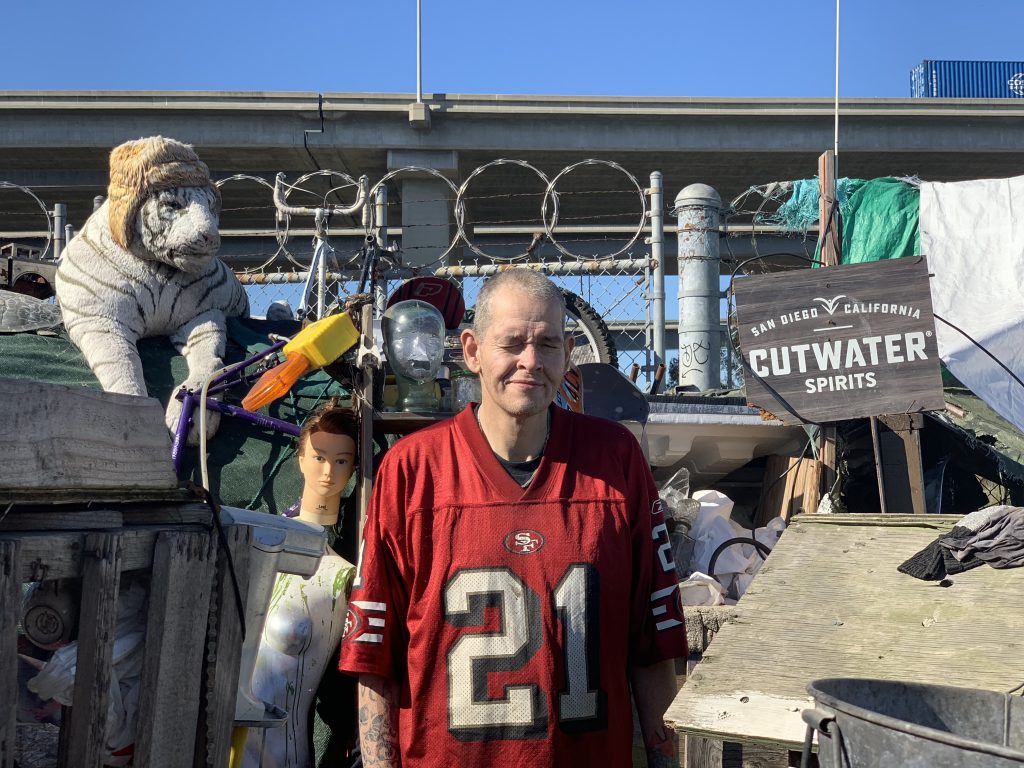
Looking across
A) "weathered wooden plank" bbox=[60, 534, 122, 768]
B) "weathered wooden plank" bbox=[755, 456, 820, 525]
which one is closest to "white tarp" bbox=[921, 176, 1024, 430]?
"weathered wooden plank" bbox=[755, 456, 820, 525]

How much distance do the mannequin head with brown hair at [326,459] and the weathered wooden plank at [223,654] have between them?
169 centimetres

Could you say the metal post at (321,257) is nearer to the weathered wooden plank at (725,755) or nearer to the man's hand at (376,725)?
the weathered wooden plank at (725,755)

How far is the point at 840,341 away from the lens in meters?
5.79

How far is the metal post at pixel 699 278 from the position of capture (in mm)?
7641

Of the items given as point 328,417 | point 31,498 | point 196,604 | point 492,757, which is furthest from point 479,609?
point 328,417

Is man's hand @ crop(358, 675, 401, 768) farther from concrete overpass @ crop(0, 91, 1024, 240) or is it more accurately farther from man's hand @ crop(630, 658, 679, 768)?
concrete overpass @ crop(0, 91, 1024, 240)

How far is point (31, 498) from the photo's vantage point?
8.16ft

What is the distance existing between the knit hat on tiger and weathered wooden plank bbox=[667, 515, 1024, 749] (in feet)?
12.4

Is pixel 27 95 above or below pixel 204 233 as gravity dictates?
above

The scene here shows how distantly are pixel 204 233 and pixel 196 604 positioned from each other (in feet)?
11.1

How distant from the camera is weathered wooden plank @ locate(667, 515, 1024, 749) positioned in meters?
2.98

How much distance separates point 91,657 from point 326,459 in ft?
7.48

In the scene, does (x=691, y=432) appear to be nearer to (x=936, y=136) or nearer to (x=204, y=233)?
(x=204, y=233)

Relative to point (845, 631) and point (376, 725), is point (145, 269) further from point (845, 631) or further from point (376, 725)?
point (845, 631)
